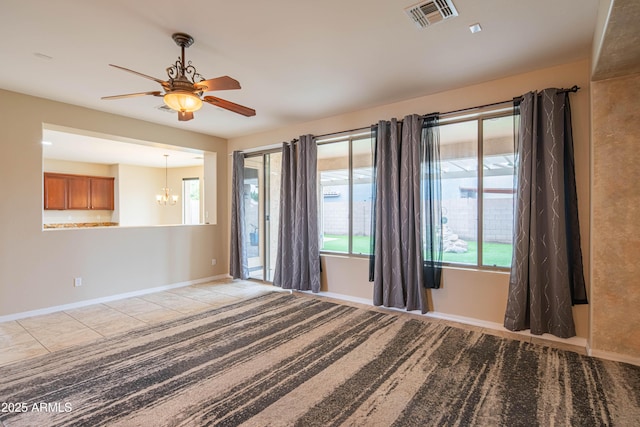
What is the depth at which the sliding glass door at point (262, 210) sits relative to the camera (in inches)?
232

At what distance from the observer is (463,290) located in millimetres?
3662

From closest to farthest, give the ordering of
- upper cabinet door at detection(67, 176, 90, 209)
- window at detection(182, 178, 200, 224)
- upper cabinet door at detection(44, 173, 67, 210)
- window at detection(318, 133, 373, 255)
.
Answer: window at detection(318, 133, 373, 255), upper cabinet door at detection(44, 173, 67, 210), upper cabinet door at detection(67, 176, 90, 209), window at detection(182, 178, 200, 224)

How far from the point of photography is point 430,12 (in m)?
2.29

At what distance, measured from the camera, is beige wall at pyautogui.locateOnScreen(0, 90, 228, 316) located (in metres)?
3.77

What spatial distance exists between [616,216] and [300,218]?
12.1 ft

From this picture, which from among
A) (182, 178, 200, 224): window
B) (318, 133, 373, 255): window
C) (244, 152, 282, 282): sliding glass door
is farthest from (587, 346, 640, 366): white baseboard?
(182, 178, 200, 224): window

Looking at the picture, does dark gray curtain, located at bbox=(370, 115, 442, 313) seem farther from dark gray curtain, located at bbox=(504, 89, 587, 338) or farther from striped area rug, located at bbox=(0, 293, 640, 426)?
dark gray curtain, located at bbox=(504, 89, 587, 338)

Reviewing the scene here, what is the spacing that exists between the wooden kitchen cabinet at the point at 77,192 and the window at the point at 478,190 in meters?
8.86

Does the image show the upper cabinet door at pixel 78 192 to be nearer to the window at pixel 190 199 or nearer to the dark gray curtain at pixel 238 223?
the window at pixel 190 199

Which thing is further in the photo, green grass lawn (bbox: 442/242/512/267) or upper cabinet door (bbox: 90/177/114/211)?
upper cabinet door (bbox: 90/177/114/211)

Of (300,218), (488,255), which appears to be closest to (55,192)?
(300,218)

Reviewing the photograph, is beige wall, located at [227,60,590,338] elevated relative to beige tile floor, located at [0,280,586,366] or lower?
elevated

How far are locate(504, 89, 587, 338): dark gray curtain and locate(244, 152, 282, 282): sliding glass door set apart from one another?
3.91 metres

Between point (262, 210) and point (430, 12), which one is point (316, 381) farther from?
point (262, 210)
